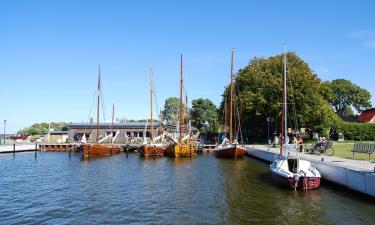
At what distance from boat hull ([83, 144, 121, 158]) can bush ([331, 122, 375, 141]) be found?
39.6m

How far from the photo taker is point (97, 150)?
50.3 meters

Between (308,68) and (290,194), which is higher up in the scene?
(308,68)

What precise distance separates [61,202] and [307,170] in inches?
628

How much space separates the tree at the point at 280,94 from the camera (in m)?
54.0

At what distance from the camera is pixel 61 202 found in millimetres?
19344

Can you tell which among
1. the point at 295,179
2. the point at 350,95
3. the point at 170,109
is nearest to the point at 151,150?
the point at 295,179

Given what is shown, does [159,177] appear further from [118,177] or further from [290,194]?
[290,194]

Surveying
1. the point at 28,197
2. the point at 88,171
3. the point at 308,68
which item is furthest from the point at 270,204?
the point at 308,68

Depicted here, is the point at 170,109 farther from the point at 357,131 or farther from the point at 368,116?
the point at 357,131

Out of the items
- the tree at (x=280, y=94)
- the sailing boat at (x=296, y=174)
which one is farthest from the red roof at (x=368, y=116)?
the sailing boat at (x=296, y=174)

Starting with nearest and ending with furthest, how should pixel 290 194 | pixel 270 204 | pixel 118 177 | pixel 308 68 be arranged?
pixel 270 204, pixel 290 194, pixel 118 177, pixel 308 68

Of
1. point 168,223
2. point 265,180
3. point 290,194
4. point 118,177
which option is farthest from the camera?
point 118,177

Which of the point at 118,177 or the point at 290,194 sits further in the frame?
the point at 118,177

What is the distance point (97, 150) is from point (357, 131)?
149 ft
